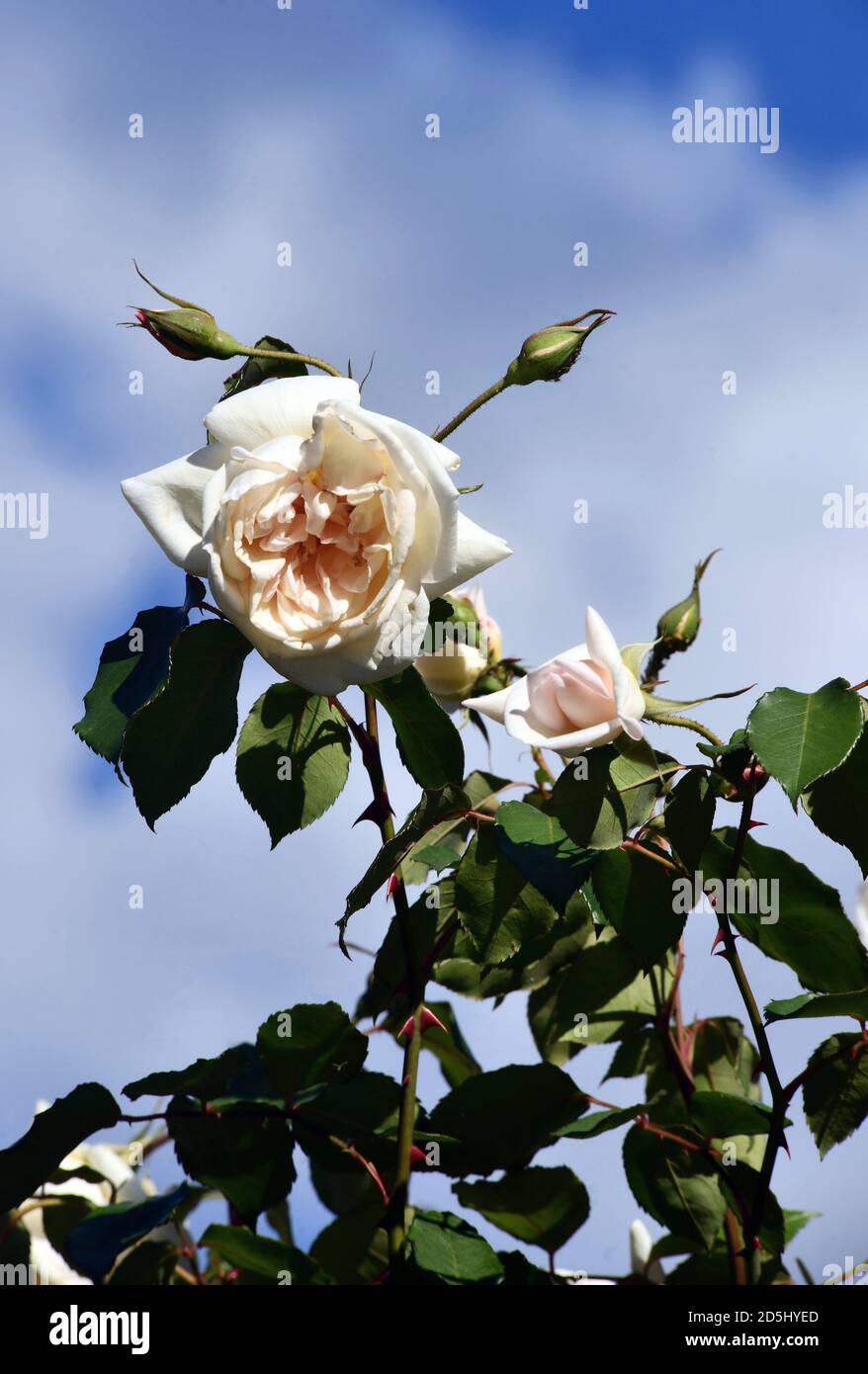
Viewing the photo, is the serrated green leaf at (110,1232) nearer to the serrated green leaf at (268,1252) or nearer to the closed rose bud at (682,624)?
the serrated green leaf at (268,1252)

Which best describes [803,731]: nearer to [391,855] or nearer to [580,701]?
[580,701]

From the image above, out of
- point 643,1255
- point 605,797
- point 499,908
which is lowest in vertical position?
point 643,1255

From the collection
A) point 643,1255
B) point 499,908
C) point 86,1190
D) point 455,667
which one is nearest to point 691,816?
point 499,908

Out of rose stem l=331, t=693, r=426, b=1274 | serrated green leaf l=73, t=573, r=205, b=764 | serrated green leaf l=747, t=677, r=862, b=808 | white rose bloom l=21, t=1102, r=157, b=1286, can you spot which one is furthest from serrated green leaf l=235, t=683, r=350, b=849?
white rose bloom l=21, t=1102, r=157, b=1286

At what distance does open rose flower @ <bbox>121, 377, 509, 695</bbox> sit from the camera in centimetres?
104

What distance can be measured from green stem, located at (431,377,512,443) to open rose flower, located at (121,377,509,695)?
110 millimetres

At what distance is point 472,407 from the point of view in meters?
1.20

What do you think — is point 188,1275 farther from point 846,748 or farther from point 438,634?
point 846,748

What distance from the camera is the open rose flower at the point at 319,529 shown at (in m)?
1.04

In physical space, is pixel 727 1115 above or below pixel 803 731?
below

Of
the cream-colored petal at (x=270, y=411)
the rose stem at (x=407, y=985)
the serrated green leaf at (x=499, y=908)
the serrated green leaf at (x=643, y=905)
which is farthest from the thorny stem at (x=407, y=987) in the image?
the cream-colored petal at (x=270, y=411)

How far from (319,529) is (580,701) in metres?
0.30

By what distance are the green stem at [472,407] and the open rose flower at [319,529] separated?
11 cm
